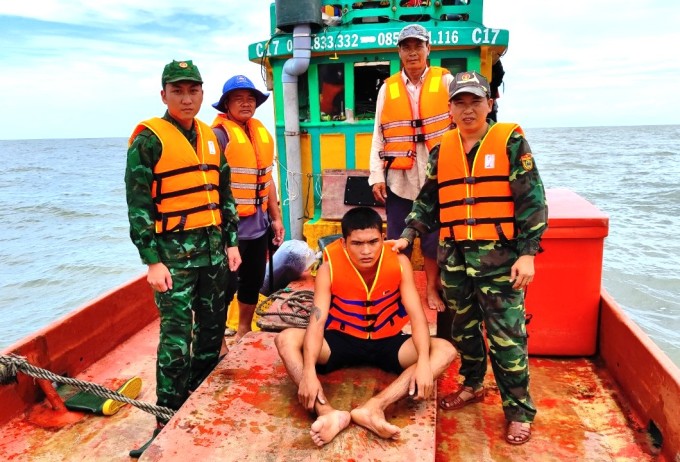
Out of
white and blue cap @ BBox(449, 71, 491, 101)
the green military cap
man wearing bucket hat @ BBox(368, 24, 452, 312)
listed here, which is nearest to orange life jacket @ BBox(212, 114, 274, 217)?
man wearing bucket hat @ BBox(368, 24, 452, 312)

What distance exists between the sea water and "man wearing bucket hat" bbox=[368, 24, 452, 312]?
1.27 meters

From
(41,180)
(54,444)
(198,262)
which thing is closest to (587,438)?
(198,262)

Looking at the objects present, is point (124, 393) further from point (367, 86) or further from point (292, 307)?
point (367, 86)

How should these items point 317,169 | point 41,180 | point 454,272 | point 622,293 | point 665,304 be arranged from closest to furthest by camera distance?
1. point 454,272
2. point 317,169
3. point 665,304
4. point 622,293
5. point 41,180

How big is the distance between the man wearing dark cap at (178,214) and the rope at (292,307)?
96 cm

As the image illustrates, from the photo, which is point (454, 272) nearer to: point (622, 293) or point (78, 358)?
point (78, 358)

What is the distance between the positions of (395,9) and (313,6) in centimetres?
87

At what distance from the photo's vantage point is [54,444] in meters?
3.18

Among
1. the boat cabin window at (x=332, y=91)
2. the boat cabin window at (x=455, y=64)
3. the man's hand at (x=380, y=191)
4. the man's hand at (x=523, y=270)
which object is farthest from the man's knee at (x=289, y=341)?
the boat cabin window at (x=455, y=64)

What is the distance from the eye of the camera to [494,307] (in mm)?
2793

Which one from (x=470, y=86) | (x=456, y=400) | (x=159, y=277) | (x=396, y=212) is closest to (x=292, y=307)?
(x=396, y=212)

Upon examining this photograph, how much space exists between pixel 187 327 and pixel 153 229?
0.57 metres

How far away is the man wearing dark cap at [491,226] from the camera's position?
2.63 m

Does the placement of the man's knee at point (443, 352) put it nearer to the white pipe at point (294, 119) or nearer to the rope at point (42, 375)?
the rope at point (42, 375)
